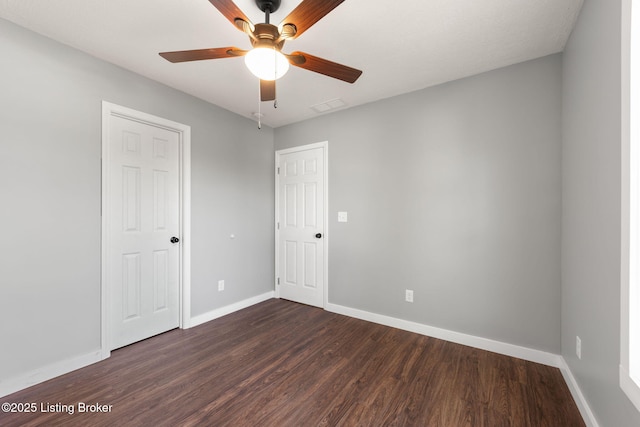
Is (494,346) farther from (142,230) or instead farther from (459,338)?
(142,230)

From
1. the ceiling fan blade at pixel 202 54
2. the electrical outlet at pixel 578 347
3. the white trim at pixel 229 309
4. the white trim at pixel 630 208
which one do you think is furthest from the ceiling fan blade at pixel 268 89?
the electrical outlet at pixel 578 347

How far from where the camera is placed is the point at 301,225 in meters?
3.62

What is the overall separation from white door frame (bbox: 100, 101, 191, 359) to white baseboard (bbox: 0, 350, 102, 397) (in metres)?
0.10

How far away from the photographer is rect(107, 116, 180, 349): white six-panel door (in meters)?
2.32

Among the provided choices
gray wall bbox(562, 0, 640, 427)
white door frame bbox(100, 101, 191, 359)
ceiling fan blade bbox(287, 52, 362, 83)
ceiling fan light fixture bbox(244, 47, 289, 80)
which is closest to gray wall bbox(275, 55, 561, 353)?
gray wall bbox(562, 0, 640, 427)

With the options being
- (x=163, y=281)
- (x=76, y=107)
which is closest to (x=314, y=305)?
(x=163, y=281)

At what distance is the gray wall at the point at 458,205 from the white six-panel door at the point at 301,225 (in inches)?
7.7

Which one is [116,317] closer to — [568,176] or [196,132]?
[196,132]

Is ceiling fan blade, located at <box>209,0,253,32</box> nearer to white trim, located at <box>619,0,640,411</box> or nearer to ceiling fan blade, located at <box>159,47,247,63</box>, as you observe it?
ceiling fan blade, located at <box>159,47,247,63</box>

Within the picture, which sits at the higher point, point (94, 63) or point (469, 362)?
point (94, 63)

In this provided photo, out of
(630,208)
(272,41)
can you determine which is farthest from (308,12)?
(630,208)

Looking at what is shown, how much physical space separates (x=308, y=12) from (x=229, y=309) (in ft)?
10.3

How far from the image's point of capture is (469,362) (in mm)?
2170

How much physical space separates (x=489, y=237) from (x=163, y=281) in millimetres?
3276
